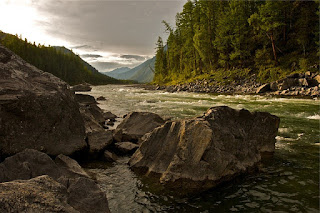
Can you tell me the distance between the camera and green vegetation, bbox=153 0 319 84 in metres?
44.7

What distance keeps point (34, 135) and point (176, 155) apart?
5709 millimetres

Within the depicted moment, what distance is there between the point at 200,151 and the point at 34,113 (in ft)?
22.0

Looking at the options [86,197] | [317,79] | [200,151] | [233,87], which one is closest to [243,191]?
[200,151]

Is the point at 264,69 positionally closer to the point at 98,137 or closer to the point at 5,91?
the point at 98,137

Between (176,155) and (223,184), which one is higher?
(176,155)

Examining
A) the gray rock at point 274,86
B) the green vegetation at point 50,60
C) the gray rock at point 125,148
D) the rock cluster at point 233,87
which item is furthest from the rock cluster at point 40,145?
the green vegetation at point 50,60

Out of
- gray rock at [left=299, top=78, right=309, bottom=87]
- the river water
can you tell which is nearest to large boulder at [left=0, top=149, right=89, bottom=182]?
the river water

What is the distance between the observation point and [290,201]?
642cm

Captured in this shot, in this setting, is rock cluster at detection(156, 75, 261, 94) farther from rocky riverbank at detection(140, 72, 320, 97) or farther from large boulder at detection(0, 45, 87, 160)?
large boulder at detection(0, 45, 87, 160)

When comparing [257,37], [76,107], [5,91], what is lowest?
[76,107]

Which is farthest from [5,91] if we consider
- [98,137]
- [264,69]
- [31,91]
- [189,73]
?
[189,73]

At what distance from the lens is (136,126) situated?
1345cm

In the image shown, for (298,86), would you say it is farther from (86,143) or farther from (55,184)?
(55,184)

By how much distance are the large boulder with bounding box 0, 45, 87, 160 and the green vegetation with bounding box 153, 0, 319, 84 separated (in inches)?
1669
